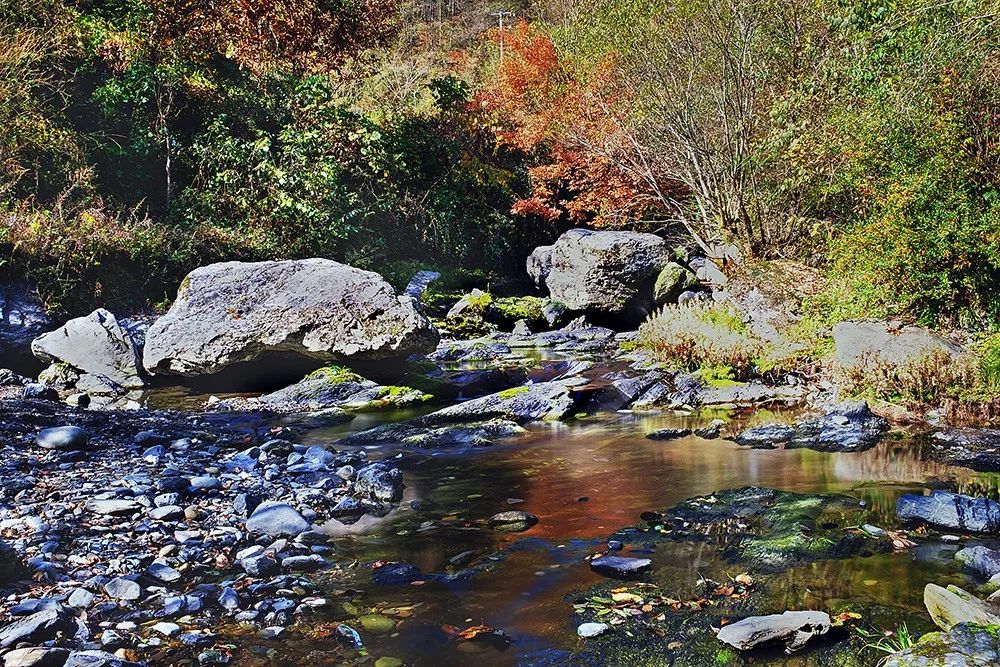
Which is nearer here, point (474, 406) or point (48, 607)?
point (48, 607)

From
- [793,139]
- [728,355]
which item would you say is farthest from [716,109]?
[728,355]

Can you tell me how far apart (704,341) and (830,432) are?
3.66m

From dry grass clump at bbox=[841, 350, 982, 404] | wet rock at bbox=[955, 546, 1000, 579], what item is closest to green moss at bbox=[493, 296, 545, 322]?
dry grass clump at bbox=[841, 350, 982, 404]

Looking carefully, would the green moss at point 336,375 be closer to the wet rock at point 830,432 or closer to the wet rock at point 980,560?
the wet rock at point 830,432

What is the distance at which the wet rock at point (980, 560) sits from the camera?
496 cm

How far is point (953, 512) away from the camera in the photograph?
5.82 metres

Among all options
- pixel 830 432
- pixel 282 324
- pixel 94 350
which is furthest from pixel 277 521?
pixel 94 350

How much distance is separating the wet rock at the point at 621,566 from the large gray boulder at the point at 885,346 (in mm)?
6140

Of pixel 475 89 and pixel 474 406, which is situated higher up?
pixel 475 89

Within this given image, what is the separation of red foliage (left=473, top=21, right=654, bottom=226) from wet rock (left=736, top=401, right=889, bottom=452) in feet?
37.6

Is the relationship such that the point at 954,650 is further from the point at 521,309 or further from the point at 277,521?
the point at 521,309

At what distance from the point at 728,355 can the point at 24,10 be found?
16.8m

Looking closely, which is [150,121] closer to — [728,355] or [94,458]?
[94,458]

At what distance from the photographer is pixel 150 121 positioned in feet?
62.3
